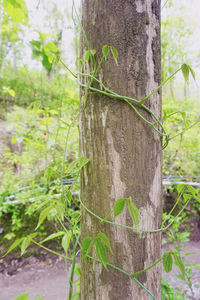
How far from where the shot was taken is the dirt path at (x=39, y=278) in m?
1.77

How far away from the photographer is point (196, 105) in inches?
197

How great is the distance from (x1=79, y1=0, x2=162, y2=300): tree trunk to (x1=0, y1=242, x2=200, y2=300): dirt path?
5.07 feet

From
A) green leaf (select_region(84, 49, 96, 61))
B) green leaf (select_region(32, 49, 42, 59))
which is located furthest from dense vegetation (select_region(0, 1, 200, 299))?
green leaf (select_region(84, 49, 96, 61))

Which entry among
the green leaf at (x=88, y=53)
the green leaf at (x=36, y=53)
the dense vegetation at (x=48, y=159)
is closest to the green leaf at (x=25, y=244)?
the green leaf at (x=88, y=53)

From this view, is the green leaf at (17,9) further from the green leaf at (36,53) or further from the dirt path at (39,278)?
the dirt path at (39,278)

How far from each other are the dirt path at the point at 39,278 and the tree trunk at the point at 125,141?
1.55 m

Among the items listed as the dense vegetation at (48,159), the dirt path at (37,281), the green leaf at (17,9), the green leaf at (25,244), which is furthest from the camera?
the dense vegetation at (48,159)

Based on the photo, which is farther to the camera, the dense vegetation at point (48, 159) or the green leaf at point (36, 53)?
the dense vegetation at point (48, 159)

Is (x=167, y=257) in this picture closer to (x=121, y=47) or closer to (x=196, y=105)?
(x=121, y=47)

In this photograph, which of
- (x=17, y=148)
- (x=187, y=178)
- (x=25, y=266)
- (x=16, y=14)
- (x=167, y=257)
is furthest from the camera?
(x=17, y=148)

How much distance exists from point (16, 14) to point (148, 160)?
2.27 ft

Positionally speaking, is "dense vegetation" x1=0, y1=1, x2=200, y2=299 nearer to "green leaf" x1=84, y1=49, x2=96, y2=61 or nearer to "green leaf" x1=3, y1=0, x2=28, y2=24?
"green leaf" x1=3, y1=0, x2=28, y2=24

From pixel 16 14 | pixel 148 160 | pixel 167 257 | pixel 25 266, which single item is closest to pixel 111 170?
pixel 148 160

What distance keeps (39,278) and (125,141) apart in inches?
83.0
